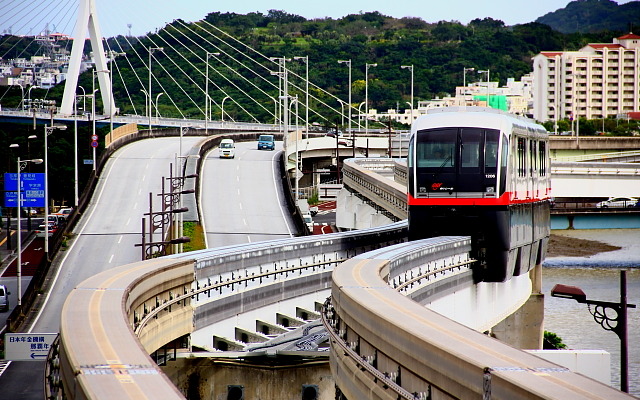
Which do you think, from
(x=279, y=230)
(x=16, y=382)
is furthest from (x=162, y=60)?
(x=16, y=382)

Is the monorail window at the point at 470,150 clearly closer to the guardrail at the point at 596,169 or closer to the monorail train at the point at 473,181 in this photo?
the monorail train at the point at 473,181

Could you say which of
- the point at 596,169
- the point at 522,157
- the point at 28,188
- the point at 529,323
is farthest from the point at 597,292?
the point at 522,157

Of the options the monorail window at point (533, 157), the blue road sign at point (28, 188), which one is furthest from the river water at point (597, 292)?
the blue road sign at point (28, 188)

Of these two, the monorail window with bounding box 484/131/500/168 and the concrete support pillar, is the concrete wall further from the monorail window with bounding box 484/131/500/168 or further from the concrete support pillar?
the concrete support pillar

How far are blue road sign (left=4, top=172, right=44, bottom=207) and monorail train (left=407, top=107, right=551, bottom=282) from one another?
28597 mm

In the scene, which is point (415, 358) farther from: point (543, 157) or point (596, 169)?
point (596, 169)

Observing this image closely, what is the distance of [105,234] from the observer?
186 ft

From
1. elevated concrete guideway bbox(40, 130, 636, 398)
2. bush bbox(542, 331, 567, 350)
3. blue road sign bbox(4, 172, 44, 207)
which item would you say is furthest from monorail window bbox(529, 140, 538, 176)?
blue road sign bbox(4, 172, 44, 207)

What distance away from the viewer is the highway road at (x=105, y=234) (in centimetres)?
3116

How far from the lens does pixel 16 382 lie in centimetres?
2975

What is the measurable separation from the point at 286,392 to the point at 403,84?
175m

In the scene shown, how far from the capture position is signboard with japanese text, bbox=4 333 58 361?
995 inches

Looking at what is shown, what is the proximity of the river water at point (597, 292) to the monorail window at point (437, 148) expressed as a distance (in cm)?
1242

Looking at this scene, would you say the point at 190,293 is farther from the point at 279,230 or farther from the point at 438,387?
the point at 279,230
